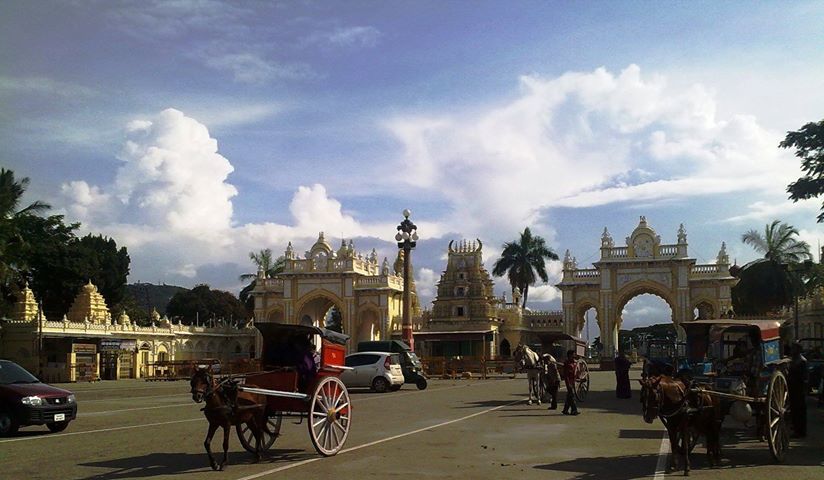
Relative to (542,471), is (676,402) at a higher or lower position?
higher

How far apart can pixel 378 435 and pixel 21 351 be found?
40378mm

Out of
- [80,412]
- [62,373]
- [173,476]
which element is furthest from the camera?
[62,373]

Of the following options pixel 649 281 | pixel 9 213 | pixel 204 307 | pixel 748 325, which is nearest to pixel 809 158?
pixel 748 325

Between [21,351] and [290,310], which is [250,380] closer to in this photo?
[21,351]

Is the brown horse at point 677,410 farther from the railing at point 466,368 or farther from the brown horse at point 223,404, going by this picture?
the railing at point 466,368

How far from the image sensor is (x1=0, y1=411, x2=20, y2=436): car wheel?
1480 cm

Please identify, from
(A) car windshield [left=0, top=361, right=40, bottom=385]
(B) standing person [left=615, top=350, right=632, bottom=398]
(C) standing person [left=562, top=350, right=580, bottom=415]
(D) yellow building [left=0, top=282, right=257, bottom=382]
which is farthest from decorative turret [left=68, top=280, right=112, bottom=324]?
(C) standing person [left=562, top=350, right=580, bottom=415]

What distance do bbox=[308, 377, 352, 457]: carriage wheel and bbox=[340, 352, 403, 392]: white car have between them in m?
18.9

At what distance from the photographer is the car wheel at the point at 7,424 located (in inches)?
583

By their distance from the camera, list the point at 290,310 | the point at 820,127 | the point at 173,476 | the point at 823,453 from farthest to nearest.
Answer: the point at 290,310 → the point at 820,127 → the point at 823,453 → the point at 173,476

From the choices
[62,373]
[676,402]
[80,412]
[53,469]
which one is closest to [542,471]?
[676,402]

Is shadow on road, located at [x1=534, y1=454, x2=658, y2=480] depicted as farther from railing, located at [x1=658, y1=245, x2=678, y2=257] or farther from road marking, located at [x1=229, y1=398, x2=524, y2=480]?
railing, located at [x1=658, y1=245, x2=678, y2=257]

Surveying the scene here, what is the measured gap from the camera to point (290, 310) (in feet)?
223

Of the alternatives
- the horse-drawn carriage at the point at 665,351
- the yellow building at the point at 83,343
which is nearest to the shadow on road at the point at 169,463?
the horse-drawn carriage at the point at 665,351
